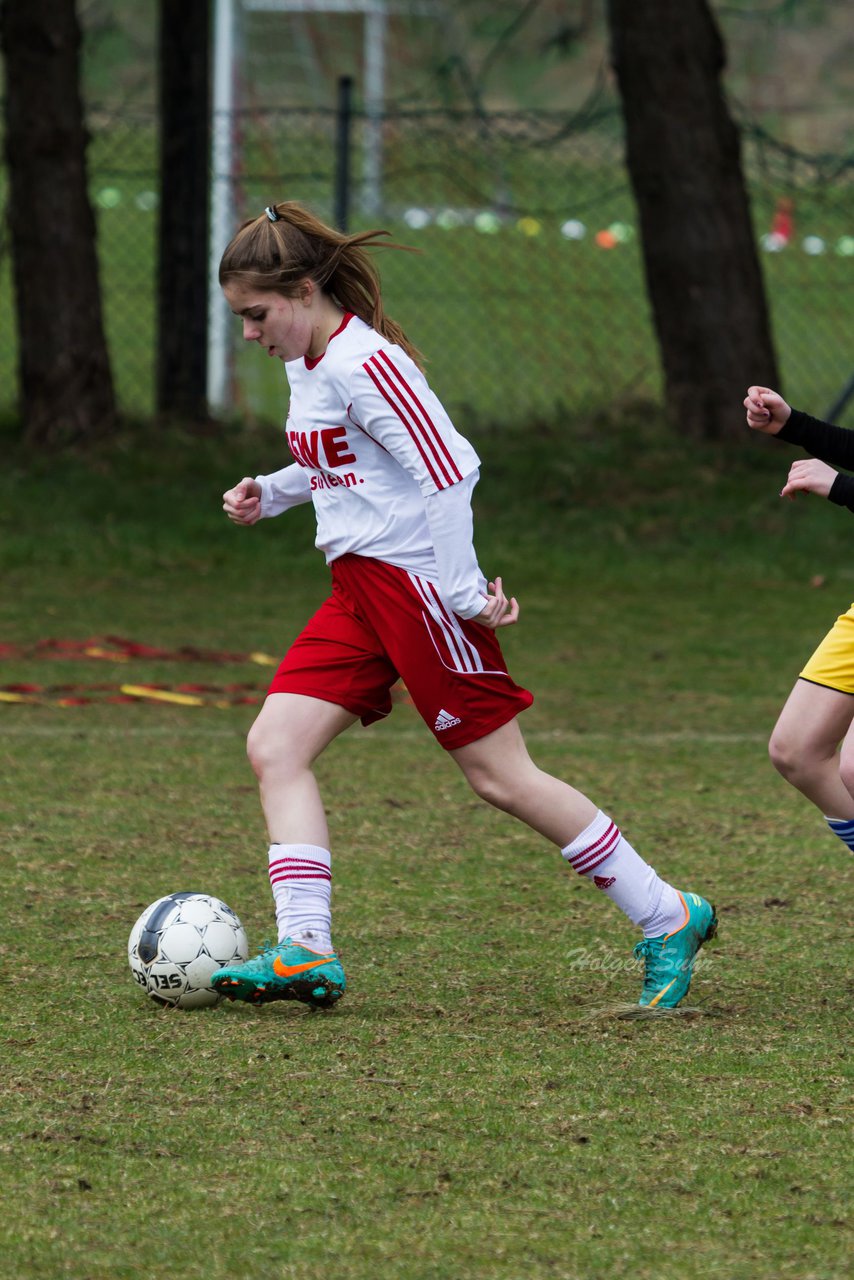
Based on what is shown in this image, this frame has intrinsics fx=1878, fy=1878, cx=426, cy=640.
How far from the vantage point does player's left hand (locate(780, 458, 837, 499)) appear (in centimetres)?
420

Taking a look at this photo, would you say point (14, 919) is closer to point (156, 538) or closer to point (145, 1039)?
point (145, 1039)

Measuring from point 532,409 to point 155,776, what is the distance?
8055mm

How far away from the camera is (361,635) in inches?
171

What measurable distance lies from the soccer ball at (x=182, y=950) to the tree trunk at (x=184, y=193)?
9701mm

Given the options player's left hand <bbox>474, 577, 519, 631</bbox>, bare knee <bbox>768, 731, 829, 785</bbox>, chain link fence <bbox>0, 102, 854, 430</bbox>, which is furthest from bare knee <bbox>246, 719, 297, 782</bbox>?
chain link fence <bbox>0, 102, 854, 430</bbox>

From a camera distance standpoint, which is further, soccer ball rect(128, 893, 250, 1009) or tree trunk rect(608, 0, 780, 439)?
tree trunk rect(608, 0, 780, 439)

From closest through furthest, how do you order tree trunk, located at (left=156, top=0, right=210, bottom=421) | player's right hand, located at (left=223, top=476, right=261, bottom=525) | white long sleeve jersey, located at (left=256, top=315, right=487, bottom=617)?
white long sleeve jersey, located at (left=256, top=315, right=487, bottom=617) < player's right hand, located at (left=223, top=476, right=261, bottom=525) < tree trunk, located at (left=156, top=0, right=210, bottom=421)

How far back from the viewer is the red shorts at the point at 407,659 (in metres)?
4.20

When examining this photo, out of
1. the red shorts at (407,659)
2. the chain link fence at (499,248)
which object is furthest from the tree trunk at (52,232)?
the red shorts at (407,659)

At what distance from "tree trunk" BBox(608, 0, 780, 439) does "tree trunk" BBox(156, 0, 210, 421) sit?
3.00 metres

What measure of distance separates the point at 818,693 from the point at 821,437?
602 mm

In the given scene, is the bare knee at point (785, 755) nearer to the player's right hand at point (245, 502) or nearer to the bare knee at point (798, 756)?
the bare knee at point (798, 756)

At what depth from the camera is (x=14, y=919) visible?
16.3 ft

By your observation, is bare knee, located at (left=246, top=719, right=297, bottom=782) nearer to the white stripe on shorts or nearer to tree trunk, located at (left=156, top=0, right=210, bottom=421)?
the white stripe on shorts
